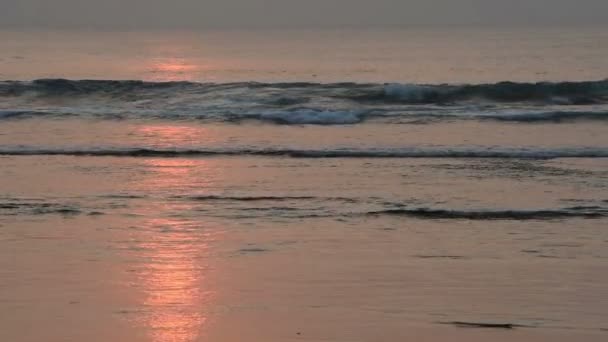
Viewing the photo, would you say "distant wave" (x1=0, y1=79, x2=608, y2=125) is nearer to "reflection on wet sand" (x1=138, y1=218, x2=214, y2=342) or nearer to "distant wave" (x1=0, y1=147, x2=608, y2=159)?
"distant wave" (x1=0, y1=147, x2=608, y2=159)

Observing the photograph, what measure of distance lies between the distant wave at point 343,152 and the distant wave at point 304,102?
544 cm

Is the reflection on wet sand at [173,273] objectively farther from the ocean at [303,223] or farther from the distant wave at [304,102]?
the distant wave at [304,102]

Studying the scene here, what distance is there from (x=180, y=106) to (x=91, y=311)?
21195 mm

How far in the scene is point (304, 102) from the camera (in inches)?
1203

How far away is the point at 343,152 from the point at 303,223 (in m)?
6.92

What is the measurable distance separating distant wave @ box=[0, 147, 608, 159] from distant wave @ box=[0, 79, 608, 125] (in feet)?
17.9

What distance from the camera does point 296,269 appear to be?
34.1 ft

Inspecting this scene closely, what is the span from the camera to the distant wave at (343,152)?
18.9 meters

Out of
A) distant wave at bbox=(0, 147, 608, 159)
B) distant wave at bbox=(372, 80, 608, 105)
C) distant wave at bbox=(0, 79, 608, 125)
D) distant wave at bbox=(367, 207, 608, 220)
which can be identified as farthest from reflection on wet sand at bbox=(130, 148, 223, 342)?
distant wave at bbox=(372, 80, 608, 105)

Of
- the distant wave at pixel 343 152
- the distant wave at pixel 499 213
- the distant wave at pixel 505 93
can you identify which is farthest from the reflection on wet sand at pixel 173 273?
the distant wave at pixel 505 93

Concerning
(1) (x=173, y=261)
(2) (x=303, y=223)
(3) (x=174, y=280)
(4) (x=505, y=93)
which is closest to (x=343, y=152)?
(2) (x=303, y=223)

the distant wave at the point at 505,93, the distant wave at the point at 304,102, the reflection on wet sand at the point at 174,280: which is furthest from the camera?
the distant wave at the point at 505,93

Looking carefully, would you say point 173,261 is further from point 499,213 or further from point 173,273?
point 499,213

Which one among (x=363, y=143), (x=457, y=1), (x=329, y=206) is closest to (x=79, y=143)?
(x=363, y=143)
